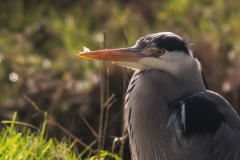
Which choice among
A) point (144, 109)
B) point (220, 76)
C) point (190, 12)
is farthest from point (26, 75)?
point (144, 109)

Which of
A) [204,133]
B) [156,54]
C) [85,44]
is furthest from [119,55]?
[85,44]

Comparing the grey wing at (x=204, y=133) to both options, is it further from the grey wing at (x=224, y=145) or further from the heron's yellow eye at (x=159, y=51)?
the heron's yellow eye at (x=159, y=51)

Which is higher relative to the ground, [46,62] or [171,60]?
[171,60]

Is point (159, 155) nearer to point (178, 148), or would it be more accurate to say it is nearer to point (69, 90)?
point (178, 148)

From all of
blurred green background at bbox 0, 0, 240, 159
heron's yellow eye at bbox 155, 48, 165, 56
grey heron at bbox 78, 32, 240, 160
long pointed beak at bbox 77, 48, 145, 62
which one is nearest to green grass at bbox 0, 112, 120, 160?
grey heron at bbox 78, 32, 240, 160

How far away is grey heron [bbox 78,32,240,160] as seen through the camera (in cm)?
425

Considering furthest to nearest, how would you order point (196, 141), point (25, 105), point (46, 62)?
point (46, 62), point (25, 105), point (196, 141)

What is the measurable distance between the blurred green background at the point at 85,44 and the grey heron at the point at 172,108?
2.56 meters

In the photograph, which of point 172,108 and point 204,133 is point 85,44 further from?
point 204,133

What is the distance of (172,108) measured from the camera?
4418 mm

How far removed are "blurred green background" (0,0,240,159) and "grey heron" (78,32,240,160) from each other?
2.56m

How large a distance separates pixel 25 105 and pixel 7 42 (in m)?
1.57

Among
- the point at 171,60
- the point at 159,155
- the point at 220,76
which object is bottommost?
the point at 220,76

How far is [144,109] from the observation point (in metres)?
4.47
